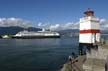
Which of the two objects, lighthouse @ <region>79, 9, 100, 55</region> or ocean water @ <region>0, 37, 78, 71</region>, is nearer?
lighthouse @ <region>79, 9, 100, 55</region>

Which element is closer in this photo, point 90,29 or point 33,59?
point 90,29

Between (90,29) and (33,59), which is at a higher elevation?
(90,29)

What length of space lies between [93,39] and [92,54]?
21.2ft

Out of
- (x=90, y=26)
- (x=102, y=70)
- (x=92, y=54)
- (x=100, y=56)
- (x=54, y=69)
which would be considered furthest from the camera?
(x=54, y=69)

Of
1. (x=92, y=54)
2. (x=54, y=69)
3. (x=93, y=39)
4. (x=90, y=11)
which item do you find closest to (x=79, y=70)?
(x=92, y=54)

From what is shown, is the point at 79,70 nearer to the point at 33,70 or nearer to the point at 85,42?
the point at 85,42

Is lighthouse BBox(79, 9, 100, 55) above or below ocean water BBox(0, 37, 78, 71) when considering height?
above

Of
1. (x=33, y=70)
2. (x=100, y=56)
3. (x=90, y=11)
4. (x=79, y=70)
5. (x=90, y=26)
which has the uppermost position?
(x=90, y=11)

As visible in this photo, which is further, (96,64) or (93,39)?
(93,39)

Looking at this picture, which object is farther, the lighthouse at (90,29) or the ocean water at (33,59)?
the ocean water at (33,59)

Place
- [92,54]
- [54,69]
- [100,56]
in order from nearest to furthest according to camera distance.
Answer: [100,56] → [92,54] → [54,69]

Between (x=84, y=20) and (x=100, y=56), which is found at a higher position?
(x=84, y=20)

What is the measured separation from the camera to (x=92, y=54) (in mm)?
16328

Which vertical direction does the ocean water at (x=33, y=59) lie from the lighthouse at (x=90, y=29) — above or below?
below
